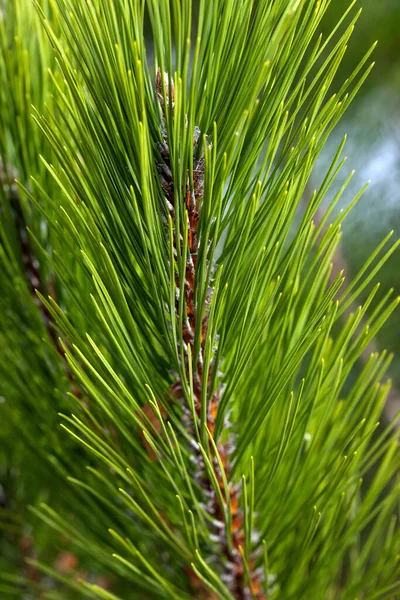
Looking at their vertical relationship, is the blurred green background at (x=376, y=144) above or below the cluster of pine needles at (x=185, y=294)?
above

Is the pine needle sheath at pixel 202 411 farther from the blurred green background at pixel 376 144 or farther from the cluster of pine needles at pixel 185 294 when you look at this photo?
the blurred green background at pixel 376 144

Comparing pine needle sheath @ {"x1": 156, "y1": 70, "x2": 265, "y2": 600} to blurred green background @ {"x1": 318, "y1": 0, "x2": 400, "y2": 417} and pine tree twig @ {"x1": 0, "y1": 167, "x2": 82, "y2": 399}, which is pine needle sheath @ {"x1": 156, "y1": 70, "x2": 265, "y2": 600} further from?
blurred green background @ {"x1": 318, "y1": 0, "x2": 400, "y2": 417}

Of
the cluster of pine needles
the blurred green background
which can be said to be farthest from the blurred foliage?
the cluster of pine needles

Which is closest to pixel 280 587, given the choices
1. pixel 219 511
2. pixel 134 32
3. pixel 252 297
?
pixel 219 511

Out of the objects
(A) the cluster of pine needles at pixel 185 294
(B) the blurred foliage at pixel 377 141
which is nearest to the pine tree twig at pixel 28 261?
(A) the cluster of pine needles at pixel 185 294

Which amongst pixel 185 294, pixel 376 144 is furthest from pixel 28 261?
pixel 376 144

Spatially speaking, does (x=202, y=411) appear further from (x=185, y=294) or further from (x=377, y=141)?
(x=377, y=141)

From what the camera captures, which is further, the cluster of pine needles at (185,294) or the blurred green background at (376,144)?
the blurred green background at (376,144)
